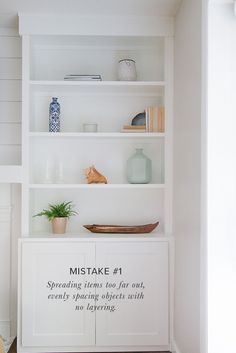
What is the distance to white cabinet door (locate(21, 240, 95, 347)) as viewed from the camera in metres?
2.99

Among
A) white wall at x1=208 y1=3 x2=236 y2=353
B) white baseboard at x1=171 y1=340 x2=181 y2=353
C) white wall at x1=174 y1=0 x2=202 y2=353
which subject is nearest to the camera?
white wall at x1=208 y1=3 x2=236 y2=353

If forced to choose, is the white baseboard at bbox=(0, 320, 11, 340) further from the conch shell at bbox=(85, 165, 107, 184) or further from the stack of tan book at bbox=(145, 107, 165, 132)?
the stack of tan book at bbox=(145, 107, 165, 132)

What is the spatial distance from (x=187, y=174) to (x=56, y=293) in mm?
1276

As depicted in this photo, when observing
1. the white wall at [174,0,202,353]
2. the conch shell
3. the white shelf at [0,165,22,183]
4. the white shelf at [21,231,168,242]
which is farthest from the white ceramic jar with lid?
the white shelf at [21,231,168,242]

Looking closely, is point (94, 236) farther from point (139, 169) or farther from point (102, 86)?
point (102, 86)

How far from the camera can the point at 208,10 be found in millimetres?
2137

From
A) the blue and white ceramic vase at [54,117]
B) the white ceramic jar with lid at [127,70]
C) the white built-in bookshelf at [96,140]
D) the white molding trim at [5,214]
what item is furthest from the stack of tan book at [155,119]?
the white molding trim at [5,214]

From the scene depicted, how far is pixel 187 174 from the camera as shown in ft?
8.59

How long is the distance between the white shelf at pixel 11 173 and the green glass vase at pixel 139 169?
0.83 metres

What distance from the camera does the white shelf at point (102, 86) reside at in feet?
10.1

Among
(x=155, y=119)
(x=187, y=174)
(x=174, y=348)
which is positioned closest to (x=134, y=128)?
(x=155, y=119)

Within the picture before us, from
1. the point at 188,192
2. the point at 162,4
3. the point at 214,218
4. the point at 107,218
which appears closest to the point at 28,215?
the point at 107,218

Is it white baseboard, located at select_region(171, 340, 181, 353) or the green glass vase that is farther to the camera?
the green glass vase

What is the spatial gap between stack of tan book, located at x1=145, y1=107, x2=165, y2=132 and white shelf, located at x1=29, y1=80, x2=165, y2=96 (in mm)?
183
